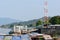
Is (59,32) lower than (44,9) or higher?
lower

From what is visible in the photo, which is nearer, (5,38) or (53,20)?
(5,38)

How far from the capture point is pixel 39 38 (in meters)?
23.7

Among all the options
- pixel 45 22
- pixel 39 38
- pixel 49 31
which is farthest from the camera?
pixel 45 22

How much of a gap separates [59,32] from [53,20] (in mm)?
18379

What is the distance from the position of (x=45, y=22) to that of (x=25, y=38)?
24923 mm

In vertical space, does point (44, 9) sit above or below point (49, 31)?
above

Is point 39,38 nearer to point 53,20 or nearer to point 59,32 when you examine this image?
point 59,32

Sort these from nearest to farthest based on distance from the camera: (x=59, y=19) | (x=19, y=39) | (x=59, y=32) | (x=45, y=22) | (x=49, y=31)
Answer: (x=19, y=39) < (x=59, y=32) < (x=49, y=31) < (x=45, y=22) < (x=59, y=19)

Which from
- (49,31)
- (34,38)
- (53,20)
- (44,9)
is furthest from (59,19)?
(34,38)

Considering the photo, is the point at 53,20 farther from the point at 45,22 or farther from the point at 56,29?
the point at 56,29

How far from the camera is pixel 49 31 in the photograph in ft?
114

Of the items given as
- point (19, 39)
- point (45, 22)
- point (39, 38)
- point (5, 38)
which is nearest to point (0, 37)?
point (5, 38)

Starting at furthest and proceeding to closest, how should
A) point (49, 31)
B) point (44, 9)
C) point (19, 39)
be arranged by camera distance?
point (44, 9)
point (49, 31)
point (19, 39)

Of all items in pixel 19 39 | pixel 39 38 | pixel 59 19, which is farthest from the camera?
pixel 59 19
